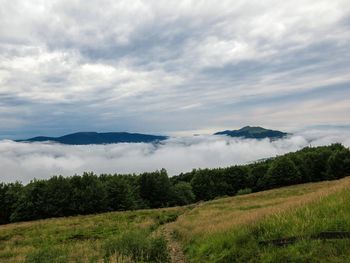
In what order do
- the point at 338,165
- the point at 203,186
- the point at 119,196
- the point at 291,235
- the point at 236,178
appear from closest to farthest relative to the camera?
the point at 291,235 → the point at 119,196 → the point at 338,165 → the point at 203,186 → the point at 236,178

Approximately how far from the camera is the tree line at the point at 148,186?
7775 cm

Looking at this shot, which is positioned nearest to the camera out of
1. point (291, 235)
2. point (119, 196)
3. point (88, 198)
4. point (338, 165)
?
point (291, 235)

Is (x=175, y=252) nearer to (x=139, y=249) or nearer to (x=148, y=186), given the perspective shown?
(x=139, y=249)

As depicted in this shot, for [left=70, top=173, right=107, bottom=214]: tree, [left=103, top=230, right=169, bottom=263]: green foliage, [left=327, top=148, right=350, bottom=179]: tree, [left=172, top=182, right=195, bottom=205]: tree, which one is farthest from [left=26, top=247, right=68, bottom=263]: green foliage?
[left=327, top=148, right=350, bottom=179]: tree

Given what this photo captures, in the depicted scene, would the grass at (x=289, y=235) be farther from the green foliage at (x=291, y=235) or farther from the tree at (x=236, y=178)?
the tree at (x=236, y=178)

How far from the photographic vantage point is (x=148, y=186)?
322 feet

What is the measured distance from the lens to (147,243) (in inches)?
664

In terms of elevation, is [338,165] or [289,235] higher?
[289,235]

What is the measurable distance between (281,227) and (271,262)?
2.37 metres

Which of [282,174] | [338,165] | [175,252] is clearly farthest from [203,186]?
[175,252]

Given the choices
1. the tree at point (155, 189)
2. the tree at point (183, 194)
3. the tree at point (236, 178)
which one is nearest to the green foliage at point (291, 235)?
the tree at point (155, 189)

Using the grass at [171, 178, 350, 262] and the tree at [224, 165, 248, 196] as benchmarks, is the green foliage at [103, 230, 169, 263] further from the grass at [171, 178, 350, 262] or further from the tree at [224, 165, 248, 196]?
the tree at [224, 165, 248, 196]

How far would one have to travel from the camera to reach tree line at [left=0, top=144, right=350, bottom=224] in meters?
77.8

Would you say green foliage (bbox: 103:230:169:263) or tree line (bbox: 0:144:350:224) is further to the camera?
tree line (bbox: 0:144:350:224)
